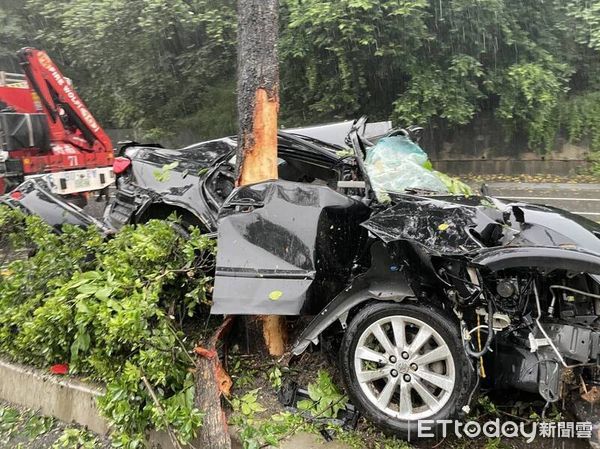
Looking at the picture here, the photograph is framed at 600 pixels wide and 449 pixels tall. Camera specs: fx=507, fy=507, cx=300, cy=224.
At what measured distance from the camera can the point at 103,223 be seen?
18.6 feet

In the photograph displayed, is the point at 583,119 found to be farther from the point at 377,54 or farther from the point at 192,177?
the point at 192,177

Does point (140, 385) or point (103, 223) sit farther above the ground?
point (103, 223)

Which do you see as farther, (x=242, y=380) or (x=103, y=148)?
(x=103, y=148)

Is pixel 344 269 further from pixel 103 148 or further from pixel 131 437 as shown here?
pixel 103 148

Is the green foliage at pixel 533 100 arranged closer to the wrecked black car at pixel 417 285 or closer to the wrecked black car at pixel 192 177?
the wrecked black car at pixel 192 177

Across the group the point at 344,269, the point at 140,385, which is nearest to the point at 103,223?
the point at 140,385

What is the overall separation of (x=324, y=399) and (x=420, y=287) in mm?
1025

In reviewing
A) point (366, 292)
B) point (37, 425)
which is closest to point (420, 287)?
point (366, 292)

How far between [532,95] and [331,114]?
199 inches

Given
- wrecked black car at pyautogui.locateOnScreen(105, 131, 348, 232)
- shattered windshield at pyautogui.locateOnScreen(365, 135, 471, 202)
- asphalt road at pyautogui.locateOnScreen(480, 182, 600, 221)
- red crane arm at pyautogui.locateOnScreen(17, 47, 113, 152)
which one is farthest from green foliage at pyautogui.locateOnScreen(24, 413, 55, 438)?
asphalt road at pyautogui.locateOnScreen(480, 182, 600, 221)

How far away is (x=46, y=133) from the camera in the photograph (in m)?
8.84

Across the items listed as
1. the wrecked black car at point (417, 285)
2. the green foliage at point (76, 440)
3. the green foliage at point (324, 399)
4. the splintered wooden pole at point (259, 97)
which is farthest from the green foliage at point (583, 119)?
the green foliage at point (76, 440)

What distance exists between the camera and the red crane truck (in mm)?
8477

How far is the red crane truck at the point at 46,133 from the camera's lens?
848cm
